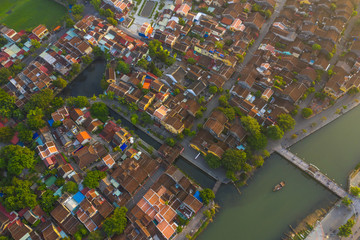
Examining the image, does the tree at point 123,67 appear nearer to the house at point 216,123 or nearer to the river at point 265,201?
the river at point 265,201

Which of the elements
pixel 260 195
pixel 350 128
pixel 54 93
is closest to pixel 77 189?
pixel 54 93

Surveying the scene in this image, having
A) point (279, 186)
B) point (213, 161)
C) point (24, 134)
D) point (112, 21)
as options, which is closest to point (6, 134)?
point (24, 134)

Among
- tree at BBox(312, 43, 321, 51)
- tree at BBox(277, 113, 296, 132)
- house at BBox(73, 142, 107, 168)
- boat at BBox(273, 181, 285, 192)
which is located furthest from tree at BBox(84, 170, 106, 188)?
tree at BBox(312, 43, 321, 51)

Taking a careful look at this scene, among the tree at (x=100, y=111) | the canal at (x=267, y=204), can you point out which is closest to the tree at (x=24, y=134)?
the tree at (x=100, y=111)

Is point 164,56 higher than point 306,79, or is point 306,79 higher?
point 306,79

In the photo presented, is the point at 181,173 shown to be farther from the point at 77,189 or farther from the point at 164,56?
the point at 164,56
